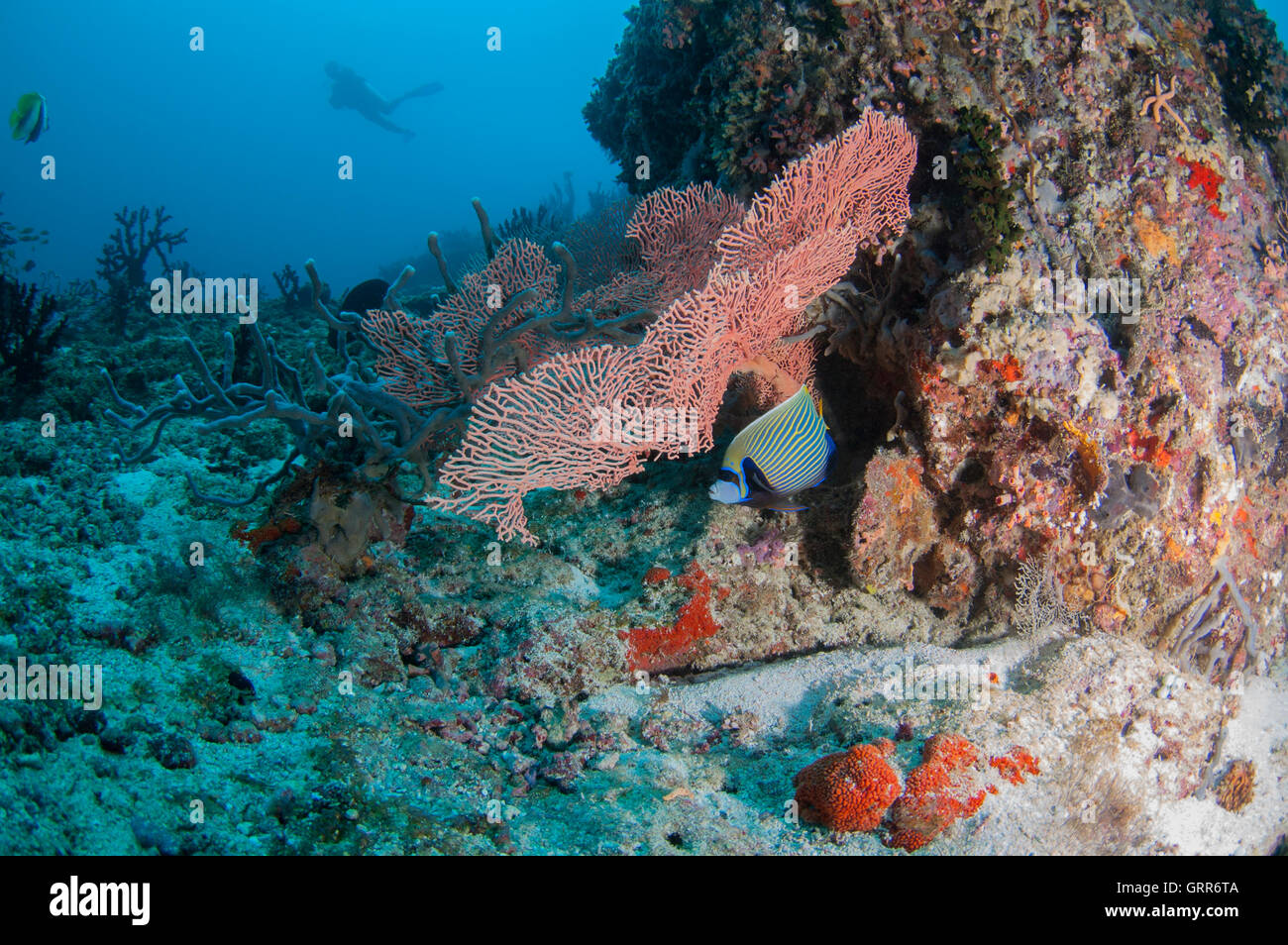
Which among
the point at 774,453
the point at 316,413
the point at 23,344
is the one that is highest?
the point at 23,344

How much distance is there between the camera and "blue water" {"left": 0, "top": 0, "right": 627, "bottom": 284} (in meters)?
92.1

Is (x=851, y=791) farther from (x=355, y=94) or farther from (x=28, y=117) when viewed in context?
(x=355, y=94)

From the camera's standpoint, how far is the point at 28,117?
285 inches

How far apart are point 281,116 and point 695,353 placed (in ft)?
495

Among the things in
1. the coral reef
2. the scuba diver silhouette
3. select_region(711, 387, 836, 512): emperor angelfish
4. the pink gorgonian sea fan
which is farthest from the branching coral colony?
the scuba diver silhouette

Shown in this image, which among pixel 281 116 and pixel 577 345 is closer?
pixel 577 345

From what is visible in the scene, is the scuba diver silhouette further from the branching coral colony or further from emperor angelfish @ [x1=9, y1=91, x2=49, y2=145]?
the branching coral colony

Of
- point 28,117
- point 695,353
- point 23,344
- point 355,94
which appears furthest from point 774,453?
point 355,94

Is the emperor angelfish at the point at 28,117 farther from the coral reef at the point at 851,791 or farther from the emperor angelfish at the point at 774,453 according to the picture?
the coral reef at the point at 851,791

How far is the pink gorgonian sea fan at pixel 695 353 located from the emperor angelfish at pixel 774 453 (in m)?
0.57

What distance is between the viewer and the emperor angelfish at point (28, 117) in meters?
7.19

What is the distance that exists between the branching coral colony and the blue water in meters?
80.5

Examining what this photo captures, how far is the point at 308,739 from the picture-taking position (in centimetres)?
292
